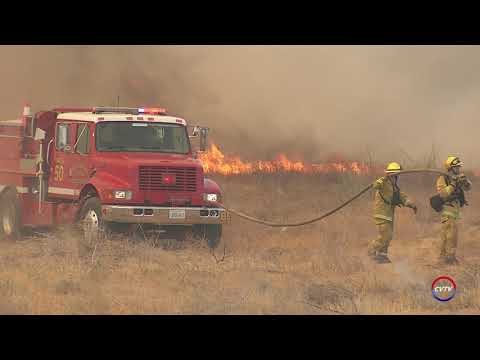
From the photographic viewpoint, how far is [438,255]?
15594mm

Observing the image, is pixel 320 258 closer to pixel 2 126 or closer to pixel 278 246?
pixel 278 246

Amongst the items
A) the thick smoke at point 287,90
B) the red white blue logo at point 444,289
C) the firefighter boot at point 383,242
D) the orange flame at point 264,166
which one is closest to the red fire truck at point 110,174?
the firefighter boot at point 383,242

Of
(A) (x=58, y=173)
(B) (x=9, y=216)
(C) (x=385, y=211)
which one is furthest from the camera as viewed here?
(B) (x=9, y=216)

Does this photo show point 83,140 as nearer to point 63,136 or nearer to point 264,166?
point 63,136

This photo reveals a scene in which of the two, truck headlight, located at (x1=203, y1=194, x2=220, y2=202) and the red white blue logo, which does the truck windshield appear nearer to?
truck headlight, located at (x1=203, y1=194, x2=220, y2=202)

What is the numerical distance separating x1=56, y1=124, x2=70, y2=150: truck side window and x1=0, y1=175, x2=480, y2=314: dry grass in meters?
1.71

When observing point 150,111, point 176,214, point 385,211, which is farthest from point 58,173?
point 385,211

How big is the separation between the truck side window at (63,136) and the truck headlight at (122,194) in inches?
79.7

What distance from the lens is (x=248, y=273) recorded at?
13477mm

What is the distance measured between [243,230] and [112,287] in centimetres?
775

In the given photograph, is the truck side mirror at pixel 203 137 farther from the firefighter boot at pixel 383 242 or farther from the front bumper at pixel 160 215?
the firefighter boot at pixel 383 242

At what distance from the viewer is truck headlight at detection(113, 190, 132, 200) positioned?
50.5 feet

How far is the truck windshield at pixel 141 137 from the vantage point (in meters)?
16.3

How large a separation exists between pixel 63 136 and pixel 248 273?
5.43 m
